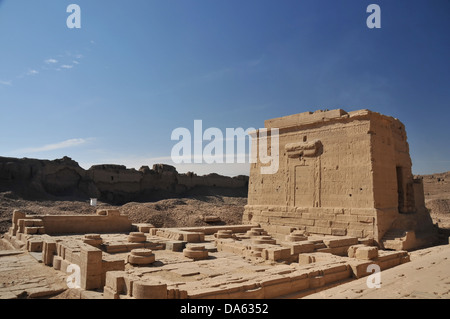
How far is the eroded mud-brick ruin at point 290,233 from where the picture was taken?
6.87m

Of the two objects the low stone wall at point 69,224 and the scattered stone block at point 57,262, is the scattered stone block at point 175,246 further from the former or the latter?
the low stone wall at point 69,224

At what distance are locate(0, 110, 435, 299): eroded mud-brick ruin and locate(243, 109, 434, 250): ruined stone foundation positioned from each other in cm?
4

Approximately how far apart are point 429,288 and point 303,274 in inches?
89.3

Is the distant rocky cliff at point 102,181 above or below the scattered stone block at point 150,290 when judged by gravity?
above

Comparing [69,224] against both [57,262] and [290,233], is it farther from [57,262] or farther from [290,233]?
[290,233]

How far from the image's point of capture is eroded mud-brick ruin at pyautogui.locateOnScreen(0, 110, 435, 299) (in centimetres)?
687

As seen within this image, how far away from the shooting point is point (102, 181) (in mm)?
27312

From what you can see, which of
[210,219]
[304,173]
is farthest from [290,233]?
[210,219]

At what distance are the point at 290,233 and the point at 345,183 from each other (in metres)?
3.16

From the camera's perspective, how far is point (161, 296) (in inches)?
205

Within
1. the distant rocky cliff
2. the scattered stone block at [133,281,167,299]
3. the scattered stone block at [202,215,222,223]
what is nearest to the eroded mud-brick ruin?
the scattered stone block at [133,281,167,299]

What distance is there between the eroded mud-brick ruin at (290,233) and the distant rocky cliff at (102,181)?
35.9 feet

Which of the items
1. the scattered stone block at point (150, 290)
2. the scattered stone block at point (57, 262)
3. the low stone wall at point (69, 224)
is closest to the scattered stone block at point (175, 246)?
the scattered stone block at point (57, 262)
